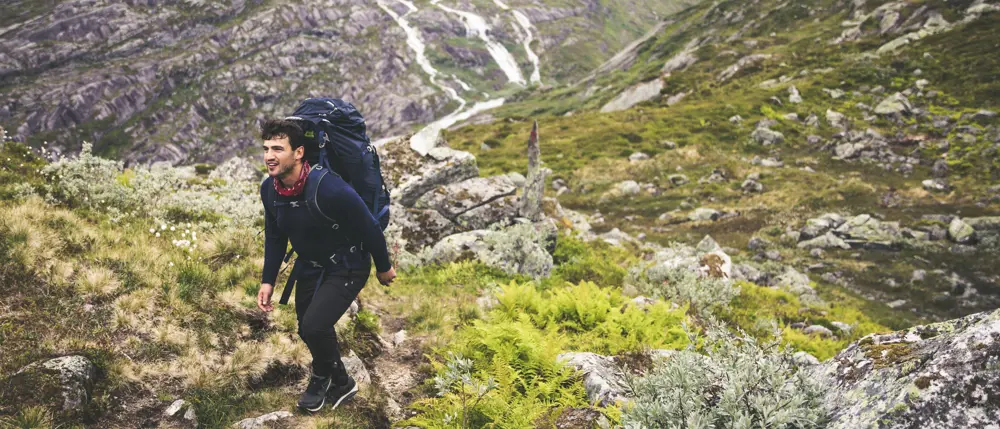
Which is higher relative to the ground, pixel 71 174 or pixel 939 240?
pixel 71 174

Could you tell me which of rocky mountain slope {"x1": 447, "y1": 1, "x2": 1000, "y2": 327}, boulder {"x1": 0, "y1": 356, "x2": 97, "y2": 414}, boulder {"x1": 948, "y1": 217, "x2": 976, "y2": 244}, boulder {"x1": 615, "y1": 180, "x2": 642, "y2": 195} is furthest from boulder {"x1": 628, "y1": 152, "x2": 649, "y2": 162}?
boulder {"x1": 0, "y1": 356, "x2": 97, "y2": 414}

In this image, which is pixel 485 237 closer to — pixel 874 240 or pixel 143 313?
pixel 143 313

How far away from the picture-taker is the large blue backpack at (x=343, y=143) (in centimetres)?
482

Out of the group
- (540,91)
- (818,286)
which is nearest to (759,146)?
(818,286)

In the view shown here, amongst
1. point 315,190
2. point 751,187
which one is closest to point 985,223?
point 751,187

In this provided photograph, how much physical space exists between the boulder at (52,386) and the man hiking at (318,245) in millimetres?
1773

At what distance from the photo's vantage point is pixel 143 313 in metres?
5.93

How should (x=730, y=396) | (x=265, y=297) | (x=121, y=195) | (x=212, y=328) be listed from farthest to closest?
(x=121, y=195), (x=212, y=328), (x=265, y=297), (x=730, y=396)

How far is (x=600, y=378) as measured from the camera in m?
5.06

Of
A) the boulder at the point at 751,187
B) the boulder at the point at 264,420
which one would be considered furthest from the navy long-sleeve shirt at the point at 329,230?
the boulder at the point at 751,187

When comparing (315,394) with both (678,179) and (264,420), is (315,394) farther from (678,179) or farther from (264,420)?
(678,179)

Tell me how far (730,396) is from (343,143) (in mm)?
4273

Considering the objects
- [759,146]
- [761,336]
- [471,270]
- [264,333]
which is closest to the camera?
[264,333]

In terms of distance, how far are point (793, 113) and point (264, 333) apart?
167 ft
